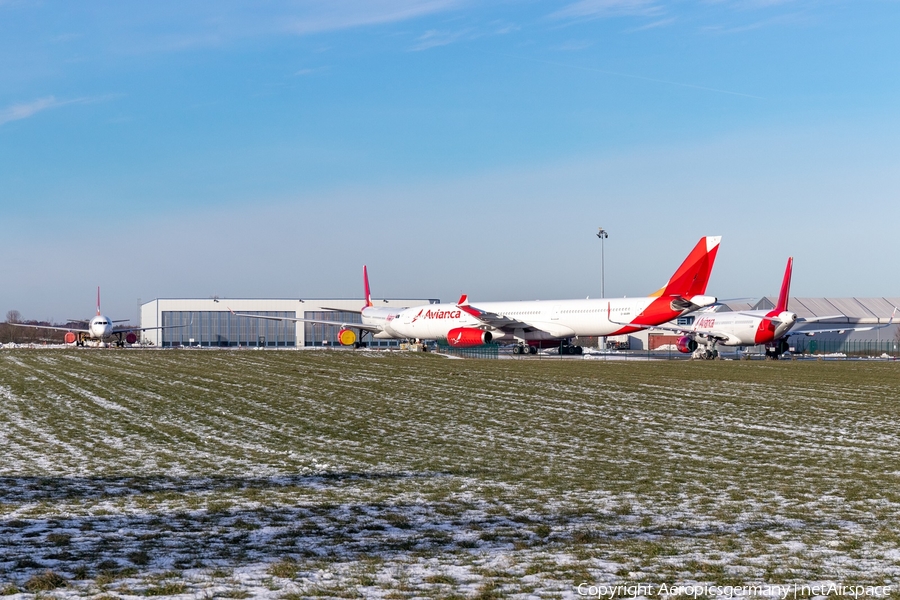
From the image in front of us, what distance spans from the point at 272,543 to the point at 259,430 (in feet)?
32.2

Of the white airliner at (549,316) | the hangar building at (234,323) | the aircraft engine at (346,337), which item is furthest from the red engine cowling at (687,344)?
the hangar building at (234,323)

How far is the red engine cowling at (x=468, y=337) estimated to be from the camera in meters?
59.8

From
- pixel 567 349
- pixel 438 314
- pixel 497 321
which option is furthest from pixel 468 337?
pixel 567 349

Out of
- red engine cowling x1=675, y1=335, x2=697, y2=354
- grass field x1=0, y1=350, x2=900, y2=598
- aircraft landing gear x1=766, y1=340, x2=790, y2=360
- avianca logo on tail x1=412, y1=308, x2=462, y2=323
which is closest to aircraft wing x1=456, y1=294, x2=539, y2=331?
avianca logo on tail x1=412, y1=308, x2=462, y2=323

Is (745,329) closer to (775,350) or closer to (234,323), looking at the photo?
(775,350)

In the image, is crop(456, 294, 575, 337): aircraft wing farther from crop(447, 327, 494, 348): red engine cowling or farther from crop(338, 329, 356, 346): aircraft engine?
crop(338, 329, 356, 346): aircraft engine

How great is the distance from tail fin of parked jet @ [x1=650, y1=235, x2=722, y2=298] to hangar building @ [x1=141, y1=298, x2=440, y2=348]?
69.4m

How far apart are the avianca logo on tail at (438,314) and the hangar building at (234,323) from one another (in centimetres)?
4972

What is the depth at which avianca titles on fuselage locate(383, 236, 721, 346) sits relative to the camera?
51.4 metres

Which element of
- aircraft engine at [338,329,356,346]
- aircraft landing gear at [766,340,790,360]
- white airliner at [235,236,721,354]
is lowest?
aircraft landing gear at [766,340,790,360]

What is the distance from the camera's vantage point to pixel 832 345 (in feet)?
275

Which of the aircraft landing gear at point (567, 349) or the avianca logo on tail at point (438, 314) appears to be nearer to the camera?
the aircraft landing gear at point (567, 349)

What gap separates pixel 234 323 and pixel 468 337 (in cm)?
6831

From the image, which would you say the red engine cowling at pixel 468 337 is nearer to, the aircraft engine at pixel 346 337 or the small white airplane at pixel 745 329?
the small white airplane at pixel 745 329
